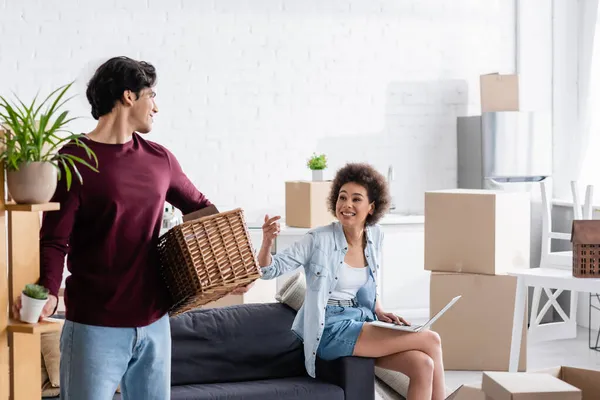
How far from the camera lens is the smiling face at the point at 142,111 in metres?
2.15

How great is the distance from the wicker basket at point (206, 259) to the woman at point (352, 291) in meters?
0.80

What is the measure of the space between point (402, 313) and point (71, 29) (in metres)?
2.95

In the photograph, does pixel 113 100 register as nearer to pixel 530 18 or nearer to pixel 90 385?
pixel 90 385

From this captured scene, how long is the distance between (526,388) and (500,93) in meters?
4.88

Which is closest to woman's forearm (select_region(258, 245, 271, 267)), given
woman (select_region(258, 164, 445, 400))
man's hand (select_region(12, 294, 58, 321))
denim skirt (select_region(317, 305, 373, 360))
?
woman (select_region(258, 164, 445, 400))

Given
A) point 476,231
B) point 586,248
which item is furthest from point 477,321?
point 586,248

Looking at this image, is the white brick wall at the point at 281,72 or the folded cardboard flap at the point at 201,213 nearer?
the folded cardboard flap at the point at 201,213

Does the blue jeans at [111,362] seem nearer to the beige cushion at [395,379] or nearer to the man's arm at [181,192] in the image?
the man's arm at [181,192]

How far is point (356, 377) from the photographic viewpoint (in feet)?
10.6

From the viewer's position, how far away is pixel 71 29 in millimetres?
5895

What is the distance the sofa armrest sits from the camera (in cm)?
321

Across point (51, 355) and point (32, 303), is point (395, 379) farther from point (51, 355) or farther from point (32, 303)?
point (32, 303)

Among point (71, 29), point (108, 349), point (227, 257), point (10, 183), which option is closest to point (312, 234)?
point (227, 257)

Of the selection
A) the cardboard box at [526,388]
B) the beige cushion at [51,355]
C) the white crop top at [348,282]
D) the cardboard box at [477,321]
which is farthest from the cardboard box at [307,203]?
the cardboard box at [526,388]
